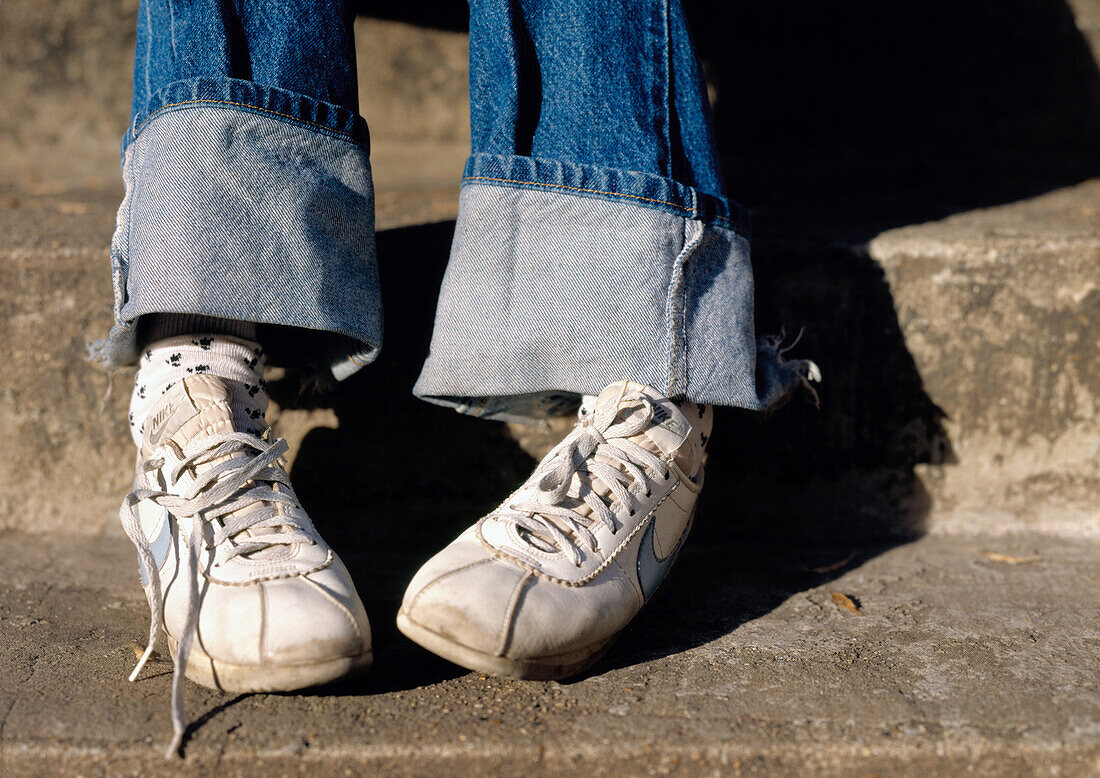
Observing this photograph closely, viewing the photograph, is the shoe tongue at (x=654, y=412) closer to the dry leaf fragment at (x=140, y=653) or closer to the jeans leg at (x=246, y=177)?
the jeans leg at (x=246, y=177)

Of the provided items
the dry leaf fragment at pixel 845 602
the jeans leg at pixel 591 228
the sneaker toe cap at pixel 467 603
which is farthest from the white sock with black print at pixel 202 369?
the dry leaf fragment at pixel 845 602

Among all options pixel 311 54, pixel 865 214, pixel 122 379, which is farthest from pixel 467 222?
pixel 865 214

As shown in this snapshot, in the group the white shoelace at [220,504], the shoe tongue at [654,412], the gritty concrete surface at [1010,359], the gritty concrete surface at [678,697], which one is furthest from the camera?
the gritty concrete surface at [1010,359]

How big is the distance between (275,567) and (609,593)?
336 millimetres

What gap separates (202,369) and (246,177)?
236 millimetres

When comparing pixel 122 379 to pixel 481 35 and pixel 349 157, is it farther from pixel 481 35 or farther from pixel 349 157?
pixel 481 35

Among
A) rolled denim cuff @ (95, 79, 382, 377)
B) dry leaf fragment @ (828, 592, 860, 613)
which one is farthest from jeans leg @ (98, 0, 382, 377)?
dry leaf fragment @ (828, 592, 860, 613)

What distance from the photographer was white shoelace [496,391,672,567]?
848 millimetres

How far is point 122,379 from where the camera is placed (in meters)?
1.26

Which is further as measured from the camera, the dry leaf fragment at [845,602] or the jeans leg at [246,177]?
the dry leaf fragment at [845,602]

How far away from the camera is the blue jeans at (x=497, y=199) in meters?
0.90

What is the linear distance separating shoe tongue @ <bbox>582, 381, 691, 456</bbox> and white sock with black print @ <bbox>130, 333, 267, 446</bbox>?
1.40 ft

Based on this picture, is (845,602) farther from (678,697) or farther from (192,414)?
(192,414)

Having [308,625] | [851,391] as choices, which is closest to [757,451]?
[851,391]
